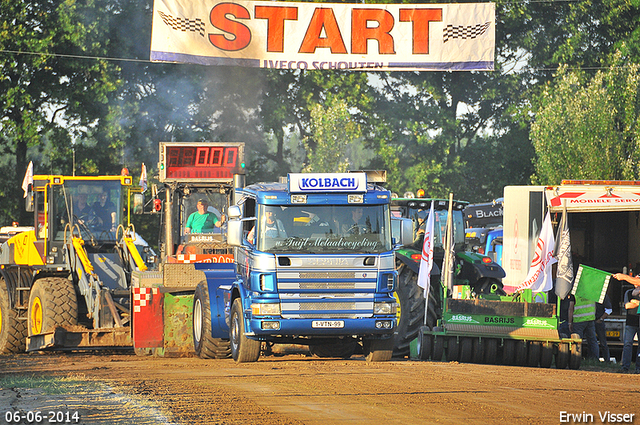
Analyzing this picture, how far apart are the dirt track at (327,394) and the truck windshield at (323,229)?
5.56 ft

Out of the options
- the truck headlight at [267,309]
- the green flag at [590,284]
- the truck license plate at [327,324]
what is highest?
the green flag at [590,284]

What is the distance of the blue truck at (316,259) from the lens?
12664 millimetres

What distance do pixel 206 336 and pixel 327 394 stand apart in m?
4.83

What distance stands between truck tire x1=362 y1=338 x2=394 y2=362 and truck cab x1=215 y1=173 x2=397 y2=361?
730 millimetres

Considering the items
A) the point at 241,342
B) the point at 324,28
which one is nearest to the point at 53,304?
the point at 241,342

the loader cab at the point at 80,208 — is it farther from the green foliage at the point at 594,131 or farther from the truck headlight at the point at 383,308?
the green foliage at the point at 594,131

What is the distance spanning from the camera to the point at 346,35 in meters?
24.6

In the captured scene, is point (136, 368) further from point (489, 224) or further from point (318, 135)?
point (318, 135)

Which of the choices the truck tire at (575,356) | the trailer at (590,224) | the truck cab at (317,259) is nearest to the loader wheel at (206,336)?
the truck cab at (317,259)

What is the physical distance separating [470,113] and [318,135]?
13527mm

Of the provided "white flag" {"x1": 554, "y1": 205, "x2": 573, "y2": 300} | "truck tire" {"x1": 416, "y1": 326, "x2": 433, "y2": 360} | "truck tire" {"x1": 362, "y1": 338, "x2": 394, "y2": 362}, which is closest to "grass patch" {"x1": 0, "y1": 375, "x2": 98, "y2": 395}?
"truck tire" {"x1": 362, "y1": 338, "x2": 394, "y2": 362}

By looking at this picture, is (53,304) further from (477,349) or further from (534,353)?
(534,353)

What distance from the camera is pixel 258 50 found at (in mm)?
24516

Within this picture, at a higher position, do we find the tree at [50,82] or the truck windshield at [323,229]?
the tree at [50,82]
